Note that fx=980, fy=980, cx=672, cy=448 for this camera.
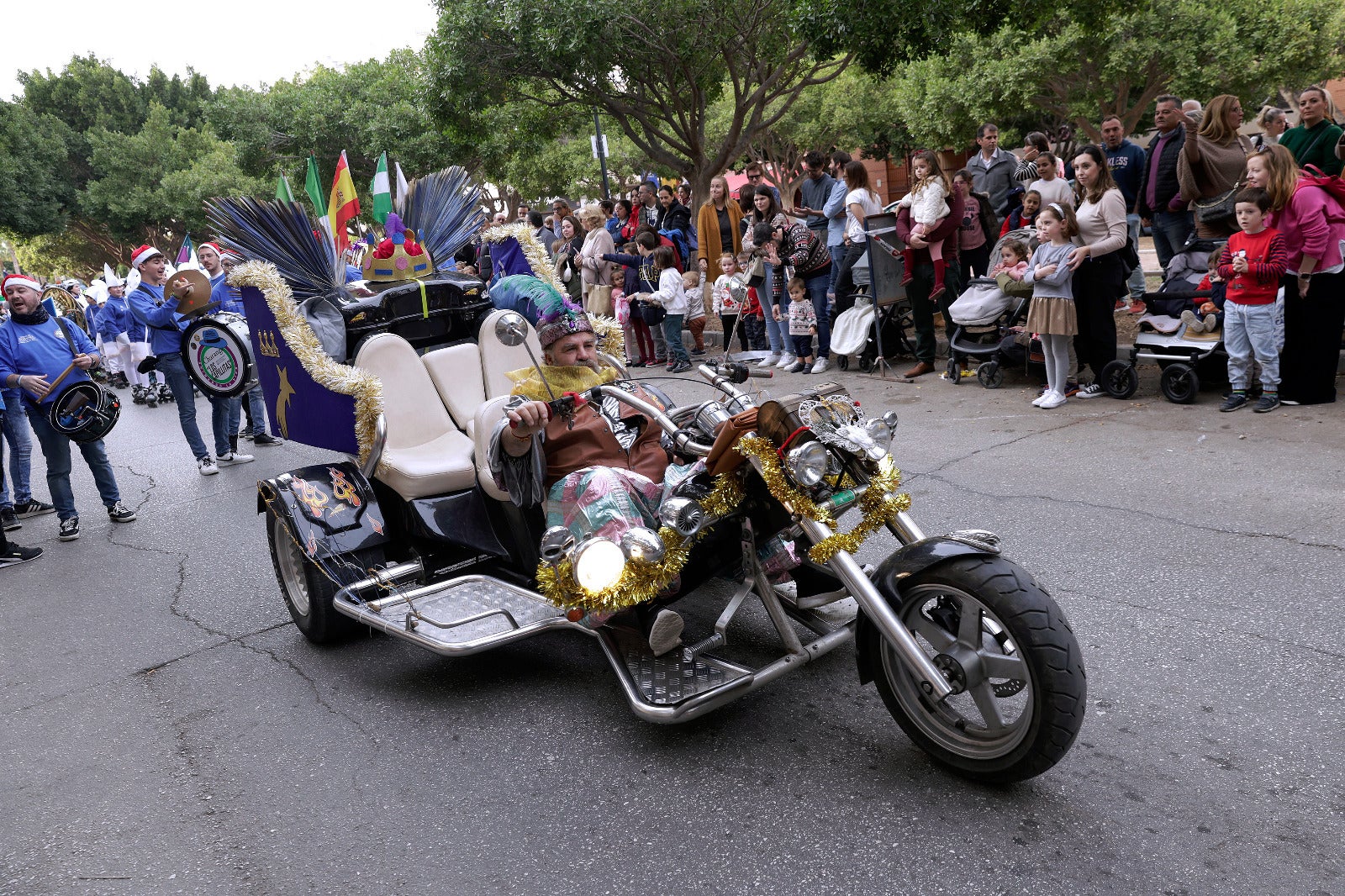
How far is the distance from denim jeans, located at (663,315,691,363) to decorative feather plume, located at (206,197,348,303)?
6.57 metres

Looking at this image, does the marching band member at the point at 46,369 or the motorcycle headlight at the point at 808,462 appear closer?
the motorcycle headlight at the point at 808,462

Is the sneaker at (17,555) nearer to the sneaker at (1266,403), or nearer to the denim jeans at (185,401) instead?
the denim jeans at (185,401)

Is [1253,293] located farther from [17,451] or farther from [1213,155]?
[17,451]

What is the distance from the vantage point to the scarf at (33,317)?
7.50 metres

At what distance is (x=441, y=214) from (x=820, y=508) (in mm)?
3771

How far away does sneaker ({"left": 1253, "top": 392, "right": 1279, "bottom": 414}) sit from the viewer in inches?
270

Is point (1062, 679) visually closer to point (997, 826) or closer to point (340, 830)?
point (997, 826)

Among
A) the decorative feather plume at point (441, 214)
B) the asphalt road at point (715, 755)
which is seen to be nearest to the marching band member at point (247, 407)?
the asphalt road at point (715, 755)

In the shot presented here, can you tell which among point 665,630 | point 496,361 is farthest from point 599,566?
point 496,361

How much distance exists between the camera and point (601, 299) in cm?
1284

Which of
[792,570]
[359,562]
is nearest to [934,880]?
[792,570]

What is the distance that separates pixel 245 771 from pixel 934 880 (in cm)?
258

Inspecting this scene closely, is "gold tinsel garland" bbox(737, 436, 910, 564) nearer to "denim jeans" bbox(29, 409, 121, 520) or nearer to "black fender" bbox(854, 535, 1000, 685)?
"black fender" bbox(854, 535, 1000, 685)

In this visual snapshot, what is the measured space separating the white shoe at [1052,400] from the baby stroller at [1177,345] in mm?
389
